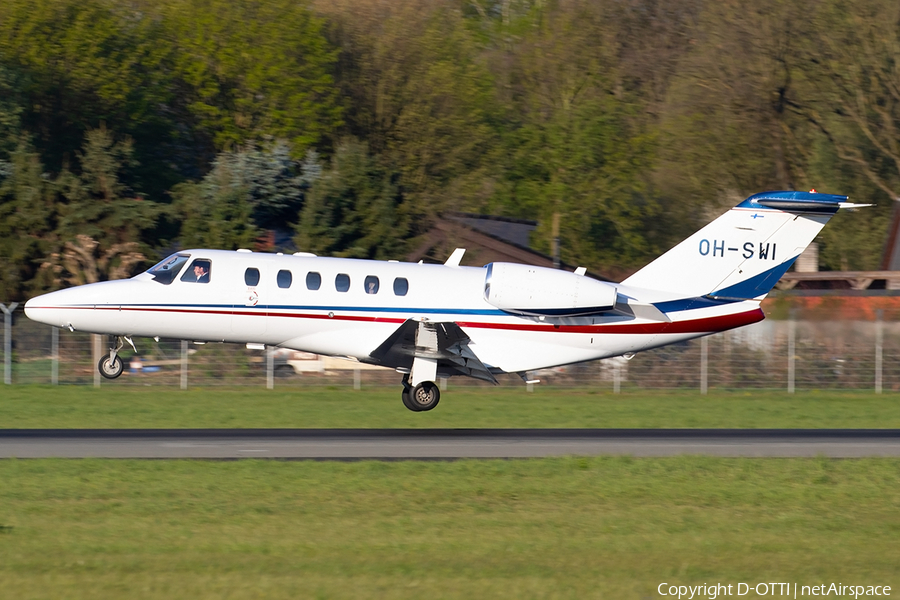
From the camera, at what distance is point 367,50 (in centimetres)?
5281

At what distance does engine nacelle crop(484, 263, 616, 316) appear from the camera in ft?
64.4

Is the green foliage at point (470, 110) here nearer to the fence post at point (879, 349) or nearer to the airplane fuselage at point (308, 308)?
the fence post at point (879, 349)

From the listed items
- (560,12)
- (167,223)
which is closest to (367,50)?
(560,12)

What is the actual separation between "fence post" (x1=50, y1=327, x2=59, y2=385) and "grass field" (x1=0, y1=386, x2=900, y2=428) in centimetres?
110

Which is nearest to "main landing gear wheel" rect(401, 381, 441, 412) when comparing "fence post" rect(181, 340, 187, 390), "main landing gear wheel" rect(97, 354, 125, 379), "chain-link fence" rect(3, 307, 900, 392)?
"main landing gear wheel" rect(97, 354, 125, 379)

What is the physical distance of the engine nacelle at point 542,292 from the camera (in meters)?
19.6

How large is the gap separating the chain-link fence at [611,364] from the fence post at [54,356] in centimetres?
3

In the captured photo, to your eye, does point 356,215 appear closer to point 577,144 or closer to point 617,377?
point 617,377

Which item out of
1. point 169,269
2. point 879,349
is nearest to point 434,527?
point 169,269

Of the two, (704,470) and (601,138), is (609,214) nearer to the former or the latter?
(601,138)

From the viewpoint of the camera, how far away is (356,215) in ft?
121

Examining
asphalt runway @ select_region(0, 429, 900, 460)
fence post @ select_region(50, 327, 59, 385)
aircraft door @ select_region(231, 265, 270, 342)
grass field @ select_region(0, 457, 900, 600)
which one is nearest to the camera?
grass field @ select_region(0, 457, 900, 600)

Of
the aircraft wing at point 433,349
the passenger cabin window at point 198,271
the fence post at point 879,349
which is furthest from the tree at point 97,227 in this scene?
the fence post at point 879,349

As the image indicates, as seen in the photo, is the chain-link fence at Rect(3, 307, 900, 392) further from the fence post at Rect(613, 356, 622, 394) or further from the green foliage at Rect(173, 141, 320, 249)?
the green foliage at Rect(173, 141, 320, 249)
